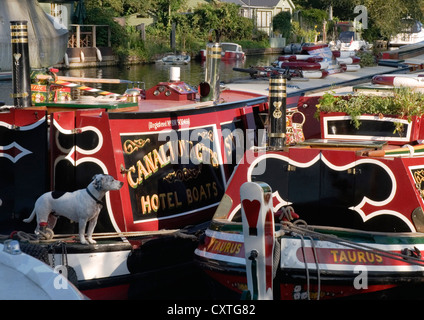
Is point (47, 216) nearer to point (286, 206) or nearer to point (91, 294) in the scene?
point (91, 294)

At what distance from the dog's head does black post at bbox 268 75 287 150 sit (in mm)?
2045

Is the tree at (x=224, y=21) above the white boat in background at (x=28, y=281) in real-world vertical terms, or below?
above

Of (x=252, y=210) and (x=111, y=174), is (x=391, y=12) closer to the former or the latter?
(x=111, y=174)

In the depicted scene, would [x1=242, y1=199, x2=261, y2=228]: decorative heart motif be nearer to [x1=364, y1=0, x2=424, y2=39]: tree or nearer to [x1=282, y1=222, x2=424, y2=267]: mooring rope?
[x1=282, y1=222, x2=424, y2=267]: mooring rope

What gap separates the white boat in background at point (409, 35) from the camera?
5162cm

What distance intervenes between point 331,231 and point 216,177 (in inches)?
Result: 117

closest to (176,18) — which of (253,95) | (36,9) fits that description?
(36,9)

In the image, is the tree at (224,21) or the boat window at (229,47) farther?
the tree at (224,21)

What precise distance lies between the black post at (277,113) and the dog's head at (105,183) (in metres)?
2.04

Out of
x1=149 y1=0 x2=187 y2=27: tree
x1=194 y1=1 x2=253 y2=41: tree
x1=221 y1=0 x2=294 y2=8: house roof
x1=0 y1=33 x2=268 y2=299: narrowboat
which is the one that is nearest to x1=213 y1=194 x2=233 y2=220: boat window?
x1=0 y1=33 x2=268 y2=299: narrowboat

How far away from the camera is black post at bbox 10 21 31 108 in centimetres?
1068

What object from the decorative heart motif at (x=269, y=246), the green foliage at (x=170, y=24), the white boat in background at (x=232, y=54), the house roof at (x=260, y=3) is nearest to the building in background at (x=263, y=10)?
the house roof at (x=260, y=3)

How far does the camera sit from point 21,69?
10734 mm

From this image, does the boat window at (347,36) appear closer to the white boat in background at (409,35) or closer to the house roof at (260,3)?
the white boat in background at (409,35)
